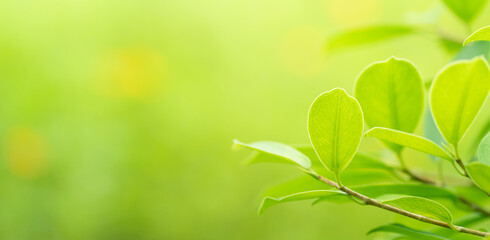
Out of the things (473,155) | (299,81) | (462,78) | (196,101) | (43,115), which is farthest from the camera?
(299,81)

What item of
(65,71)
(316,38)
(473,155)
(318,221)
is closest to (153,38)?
(65,71)

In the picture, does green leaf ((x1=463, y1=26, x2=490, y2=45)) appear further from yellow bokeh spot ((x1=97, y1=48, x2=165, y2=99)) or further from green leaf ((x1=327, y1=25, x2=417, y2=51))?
yellow bokeh spot ((x1=97, y1=48, x2=165, y2=99))

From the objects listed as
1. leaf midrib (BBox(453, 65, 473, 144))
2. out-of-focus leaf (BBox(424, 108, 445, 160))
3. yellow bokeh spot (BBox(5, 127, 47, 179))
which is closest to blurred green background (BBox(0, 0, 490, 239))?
yellow bokeh spot (BBox(5, 127, 47, 179))

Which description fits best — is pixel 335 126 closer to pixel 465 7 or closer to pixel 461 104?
pixel 461 104

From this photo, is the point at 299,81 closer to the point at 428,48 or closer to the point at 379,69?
the point at 428,48

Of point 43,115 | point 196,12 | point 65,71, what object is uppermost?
point 196,12

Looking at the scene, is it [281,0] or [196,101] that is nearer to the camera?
[196,101]
